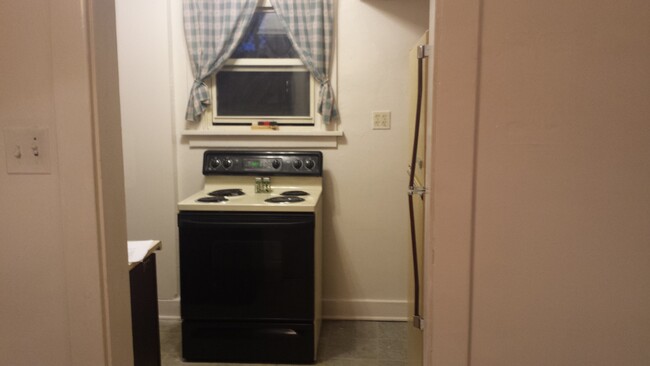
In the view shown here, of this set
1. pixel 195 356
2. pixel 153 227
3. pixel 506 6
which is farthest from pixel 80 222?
pixel 153 227

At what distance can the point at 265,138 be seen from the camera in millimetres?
2938

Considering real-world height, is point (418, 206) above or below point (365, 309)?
above

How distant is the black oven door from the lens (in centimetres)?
235

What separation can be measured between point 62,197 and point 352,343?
201cm

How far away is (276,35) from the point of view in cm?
293

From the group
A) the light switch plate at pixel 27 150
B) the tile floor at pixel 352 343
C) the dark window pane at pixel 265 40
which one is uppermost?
the dark window pane at pixel 265 40

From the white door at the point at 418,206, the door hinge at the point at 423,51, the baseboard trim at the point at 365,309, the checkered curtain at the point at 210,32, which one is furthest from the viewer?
the baseboard trim at the point at 365,309

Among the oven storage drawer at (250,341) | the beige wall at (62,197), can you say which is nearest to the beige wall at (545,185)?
the beige wall at (62,197)

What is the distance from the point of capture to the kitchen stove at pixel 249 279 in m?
2.35

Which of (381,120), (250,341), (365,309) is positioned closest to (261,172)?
(381,120)

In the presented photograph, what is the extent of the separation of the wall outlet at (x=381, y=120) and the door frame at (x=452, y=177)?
1.78 m

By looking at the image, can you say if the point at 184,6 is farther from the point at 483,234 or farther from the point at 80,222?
the point at 483,234

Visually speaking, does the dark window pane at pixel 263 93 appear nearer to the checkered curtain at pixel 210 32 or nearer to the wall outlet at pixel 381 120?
the checkered curtain at pixel 210 32

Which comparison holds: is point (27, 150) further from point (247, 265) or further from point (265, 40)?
point (265, 40)
